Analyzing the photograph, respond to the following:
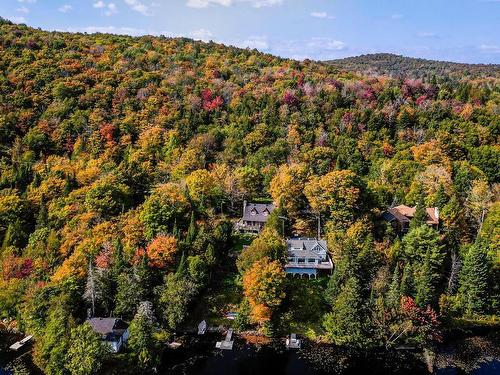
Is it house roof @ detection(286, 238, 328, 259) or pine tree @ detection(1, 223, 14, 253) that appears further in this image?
pine tree @ detection(1, 223, 14, 253)

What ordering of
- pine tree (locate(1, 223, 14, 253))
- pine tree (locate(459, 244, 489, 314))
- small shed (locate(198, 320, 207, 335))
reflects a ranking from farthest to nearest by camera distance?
pine tree (locate(1, 223, 14, 253)), pine tree (locate(459, 244, 489, 314)), small shed (locate(198, 320, 207, 335))

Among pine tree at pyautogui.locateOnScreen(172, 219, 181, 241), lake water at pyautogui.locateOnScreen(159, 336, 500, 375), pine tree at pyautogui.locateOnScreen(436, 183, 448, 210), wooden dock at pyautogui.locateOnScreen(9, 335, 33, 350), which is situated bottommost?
lake water at pyautogui.locateOnScreen(159, 336, 500, 375)

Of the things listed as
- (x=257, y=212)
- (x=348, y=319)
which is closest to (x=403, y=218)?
(x=257, y=212)

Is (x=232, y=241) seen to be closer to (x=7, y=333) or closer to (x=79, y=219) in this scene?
(x=79, y=219)

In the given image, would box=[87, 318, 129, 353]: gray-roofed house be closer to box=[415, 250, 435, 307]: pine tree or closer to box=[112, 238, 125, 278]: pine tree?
box=[112, 238, 125, 278]: pine tree

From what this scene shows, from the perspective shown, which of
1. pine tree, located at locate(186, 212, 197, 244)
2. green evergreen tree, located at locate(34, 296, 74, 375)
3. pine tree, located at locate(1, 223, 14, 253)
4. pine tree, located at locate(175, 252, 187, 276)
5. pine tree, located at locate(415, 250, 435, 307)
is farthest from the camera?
pine tree, located at locate(1, 223, 14, 253)

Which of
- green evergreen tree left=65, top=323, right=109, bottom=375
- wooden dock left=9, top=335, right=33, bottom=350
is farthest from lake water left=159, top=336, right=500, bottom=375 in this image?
wooden dock left=9, top=335, right=33, bottom=350

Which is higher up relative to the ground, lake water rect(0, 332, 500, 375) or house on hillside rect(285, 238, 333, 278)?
house on hillside rect(285, 238, 333, 278)

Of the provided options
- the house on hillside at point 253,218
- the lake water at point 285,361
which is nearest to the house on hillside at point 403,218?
the house on hillside at point 253,218
